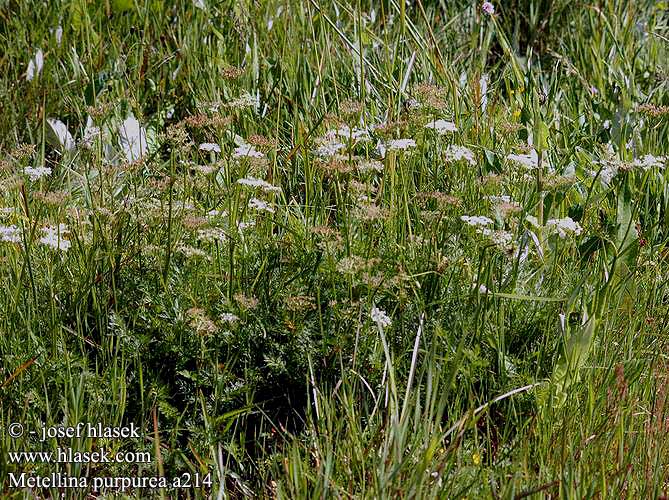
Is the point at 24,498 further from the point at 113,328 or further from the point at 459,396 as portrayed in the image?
the point at 459,396

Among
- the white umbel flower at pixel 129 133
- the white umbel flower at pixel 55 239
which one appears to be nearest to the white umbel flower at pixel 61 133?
the white umbel flower at pixel 129 133

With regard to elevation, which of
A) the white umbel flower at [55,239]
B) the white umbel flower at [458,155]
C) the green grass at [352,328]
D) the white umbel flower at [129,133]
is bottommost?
the green grass at [352,328]

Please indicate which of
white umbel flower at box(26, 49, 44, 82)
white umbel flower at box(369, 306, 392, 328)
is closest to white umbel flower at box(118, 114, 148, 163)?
white umbel flower at box(26, 49, 44, 82)

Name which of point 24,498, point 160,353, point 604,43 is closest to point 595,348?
point 160,353

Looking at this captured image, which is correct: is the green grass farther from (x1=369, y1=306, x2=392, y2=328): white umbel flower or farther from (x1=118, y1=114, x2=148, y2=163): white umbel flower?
(x1=118, y1=114, x2=148, y2=163): white umbel flower

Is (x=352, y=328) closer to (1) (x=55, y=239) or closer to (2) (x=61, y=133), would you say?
(1) (x=55, y=239)

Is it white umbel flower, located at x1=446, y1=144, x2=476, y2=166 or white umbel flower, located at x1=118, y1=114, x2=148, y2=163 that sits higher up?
white umbel flower, located at x1=446, y1=144, x2=476, y2=166

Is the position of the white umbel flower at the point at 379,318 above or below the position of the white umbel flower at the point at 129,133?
below

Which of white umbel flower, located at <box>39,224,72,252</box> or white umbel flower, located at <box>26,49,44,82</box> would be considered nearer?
white umbel flower, located at <box>39,224,72,252</box>

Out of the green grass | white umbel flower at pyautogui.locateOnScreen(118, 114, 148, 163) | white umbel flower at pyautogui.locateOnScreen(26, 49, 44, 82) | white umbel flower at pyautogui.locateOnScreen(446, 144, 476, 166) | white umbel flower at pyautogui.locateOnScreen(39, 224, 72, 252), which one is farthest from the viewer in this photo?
white umbel flower at pyautogui.locateOnScreen(26, 49, 44, 82)

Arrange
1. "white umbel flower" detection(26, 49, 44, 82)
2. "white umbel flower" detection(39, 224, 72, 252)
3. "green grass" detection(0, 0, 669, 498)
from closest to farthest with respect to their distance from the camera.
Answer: "green grass" detection(0, 0, 669, 498) < "white umbel flower" detection(39, 224, 72, 252) < "white umbel flower" detection(26, 49, 44, 82)

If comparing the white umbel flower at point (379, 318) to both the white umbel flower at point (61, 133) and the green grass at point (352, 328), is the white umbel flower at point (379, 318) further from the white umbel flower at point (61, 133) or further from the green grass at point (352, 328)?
the white umbel flower at point (61, 133)

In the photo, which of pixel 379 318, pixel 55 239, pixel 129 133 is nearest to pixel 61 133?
pixel 129 133

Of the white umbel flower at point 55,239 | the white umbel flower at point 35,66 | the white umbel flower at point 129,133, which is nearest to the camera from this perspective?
the white umbel flower at point 55,239
